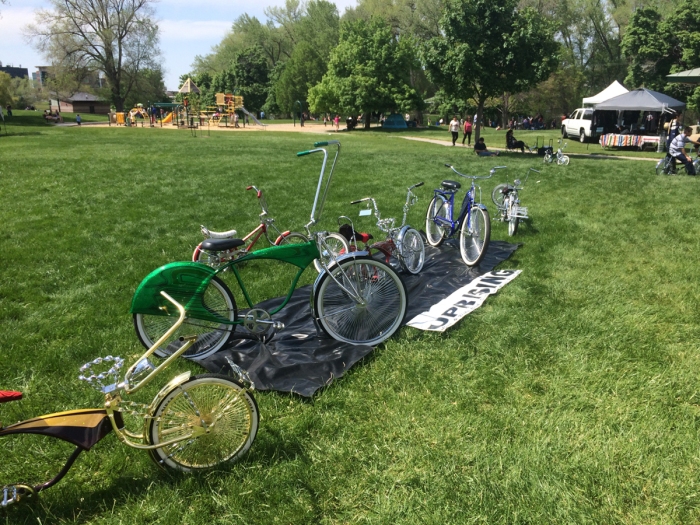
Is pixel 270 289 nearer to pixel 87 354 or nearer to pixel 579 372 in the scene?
pixel 87 354

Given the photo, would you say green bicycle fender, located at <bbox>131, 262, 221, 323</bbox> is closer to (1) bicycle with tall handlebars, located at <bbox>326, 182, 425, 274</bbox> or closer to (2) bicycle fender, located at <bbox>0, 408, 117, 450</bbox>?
(2) bicycle fender, located at <bbox>0, 408, 117, 450</bbox>

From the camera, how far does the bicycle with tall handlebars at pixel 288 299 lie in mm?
3289

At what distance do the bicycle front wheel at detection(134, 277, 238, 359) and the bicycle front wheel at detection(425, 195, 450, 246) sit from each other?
3.63m

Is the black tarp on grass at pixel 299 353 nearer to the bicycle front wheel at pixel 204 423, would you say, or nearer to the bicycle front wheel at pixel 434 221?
the bicycle front wheel at pixel 204 423

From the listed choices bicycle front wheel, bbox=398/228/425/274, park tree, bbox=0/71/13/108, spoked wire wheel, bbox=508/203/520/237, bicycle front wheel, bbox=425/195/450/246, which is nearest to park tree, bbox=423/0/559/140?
spoked wire wheel, bbox=508/203/520/237

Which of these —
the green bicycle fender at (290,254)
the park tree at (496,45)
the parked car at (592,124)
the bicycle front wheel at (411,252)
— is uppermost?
the park tree at (496,45)

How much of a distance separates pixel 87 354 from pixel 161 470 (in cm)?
172

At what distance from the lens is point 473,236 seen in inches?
235

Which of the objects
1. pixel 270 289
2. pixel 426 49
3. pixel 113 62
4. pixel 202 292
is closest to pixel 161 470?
pixel 202 292

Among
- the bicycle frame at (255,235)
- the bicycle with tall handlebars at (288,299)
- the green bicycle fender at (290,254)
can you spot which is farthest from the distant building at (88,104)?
the green bicycle fender at (290,254)

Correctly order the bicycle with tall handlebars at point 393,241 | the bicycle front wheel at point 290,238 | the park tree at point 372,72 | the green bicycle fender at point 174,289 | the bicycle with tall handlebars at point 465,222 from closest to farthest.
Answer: the green bicycle fender at point 174,289 < the bicycle with tall handlebars at point 393,241 < the bicycle front wheel at point 290,238 < the bicycle with tall handlebars at point 465,222 < the park tree at point 372,72

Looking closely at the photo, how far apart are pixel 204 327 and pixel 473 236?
12.1 ft

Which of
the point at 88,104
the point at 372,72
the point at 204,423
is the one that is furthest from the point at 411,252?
the point at 88,104

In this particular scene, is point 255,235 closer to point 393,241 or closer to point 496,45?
point 393,241
